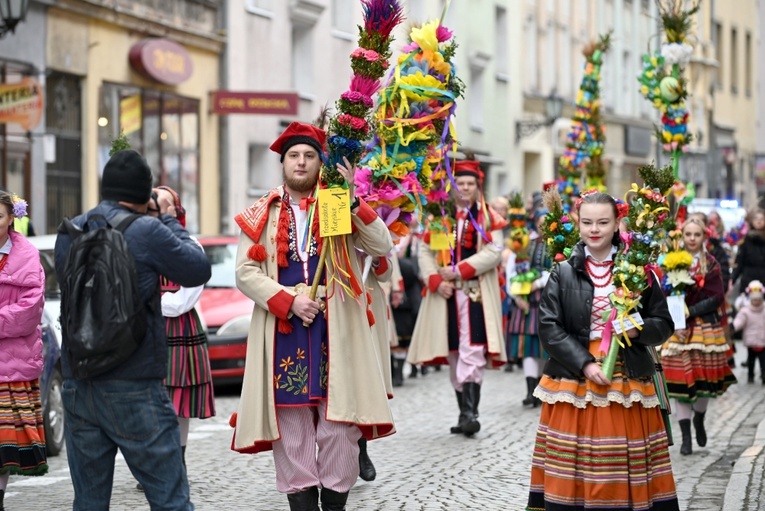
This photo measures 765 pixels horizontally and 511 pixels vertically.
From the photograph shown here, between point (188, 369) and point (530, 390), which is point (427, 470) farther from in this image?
point (530, 390)

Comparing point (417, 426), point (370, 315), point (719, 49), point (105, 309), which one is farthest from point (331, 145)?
point (719, 49)

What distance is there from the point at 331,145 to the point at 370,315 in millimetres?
967

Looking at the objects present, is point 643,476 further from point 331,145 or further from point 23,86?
point 23,86

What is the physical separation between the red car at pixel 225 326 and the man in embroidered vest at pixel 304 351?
735cm

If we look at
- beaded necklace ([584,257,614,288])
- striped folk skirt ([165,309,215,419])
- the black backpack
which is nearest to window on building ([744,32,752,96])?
striped folk skirt ([165,309,215,419])

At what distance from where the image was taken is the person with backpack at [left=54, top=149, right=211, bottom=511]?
594cm

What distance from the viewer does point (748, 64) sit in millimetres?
62344

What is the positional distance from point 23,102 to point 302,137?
491 inches

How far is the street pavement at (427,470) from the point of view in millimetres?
8969

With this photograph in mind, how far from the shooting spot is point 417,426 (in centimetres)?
1295

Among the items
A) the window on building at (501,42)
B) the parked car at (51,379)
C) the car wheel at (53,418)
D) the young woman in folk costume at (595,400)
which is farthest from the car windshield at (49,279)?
the window on building at (501,42)

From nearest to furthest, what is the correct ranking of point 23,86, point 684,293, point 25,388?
point 25,388 → point 684,293 → point 23,86

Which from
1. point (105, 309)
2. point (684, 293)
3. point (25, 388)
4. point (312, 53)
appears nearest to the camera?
point (105, 309)

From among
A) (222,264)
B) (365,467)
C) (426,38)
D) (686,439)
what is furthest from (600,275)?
(222,264)
